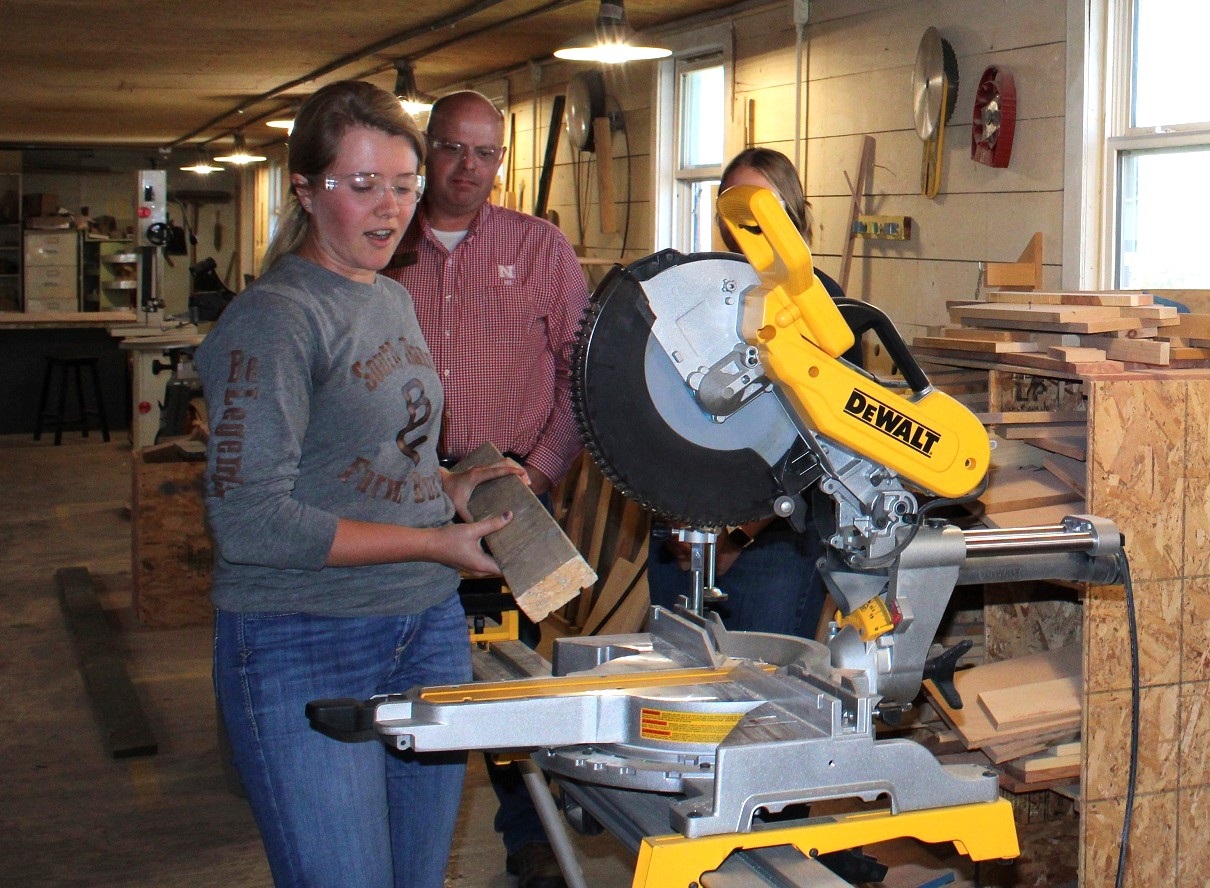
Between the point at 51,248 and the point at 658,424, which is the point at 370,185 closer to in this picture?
the point at 658,424

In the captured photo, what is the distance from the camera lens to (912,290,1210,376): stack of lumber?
9.37 feet

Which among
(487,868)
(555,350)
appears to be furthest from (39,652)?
(555,350)

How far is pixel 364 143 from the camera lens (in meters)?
1.68

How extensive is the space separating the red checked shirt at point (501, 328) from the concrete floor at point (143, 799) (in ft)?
3.66

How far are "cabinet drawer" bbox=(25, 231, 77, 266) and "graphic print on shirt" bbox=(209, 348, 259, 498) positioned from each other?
12.3m

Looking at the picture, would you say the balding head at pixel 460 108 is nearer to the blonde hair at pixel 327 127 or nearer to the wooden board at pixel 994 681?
the blonde hair at pixel 327 127

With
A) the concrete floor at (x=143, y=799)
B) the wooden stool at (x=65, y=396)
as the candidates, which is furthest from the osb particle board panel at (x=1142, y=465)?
the wooden stool at (x=65, y=396)

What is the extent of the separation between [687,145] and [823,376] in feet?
17.1

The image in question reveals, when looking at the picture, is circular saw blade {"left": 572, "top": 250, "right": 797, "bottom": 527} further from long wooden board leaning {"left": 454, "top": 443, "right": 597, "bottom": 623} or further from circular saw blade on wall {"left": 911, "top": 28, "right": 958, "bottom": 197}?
circular saw blade on wall {"left": 911, "top": 28, "right": 958, "bottom": 197}

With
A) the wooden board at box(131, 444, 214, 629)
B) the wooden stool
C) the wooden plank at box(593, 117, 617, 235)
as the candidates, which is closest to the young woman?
the wooden board at box(131, 444, 214, 629)

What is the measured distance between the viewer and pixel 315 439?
1.65 metres

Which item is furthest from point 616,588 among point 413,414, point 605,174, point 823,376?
point 823,376

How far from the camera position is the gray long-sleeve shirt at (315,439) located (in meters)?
1.55

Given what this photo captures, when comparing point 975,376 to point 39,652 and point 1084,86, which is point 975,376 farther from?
point 39,652
